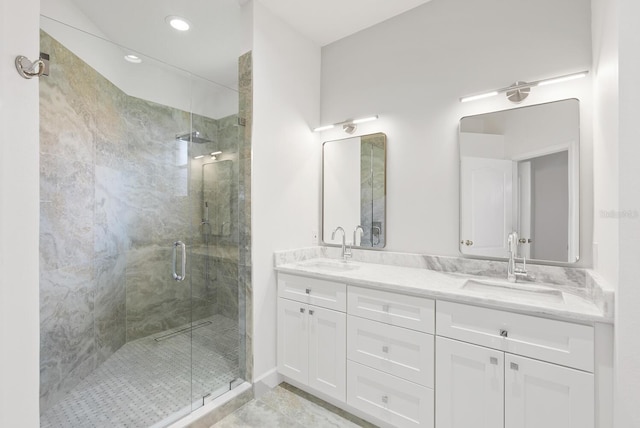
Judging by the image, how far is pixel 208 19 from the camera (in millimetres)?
2422

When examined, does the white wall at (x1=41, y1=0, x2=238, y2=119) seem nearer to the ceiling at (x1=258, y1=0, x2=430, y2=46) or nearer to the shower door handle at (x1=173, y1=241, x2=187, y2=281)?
the ceiling at (x1=258, y1=0, x2=430, y2=46)

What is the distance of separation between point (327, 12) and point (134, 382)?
10.7ft

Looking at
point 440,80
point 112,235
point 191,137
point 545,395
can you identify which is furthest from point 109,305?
point 440,80

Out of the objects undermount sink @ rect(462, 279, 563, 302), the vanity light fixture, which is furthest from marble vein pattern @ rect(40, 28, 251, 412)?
the vanity light fixture

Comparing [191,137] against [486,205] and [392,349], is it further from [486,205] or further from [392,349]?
[486,205]

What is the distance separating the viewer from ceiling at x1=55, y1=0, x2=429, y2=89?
7.20ft

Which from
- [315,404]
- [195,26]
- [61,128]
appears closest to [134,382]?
[315,404]

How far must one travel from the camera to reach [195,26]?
2.51 meters

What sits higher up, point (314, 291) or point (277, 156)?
point (277, 156)

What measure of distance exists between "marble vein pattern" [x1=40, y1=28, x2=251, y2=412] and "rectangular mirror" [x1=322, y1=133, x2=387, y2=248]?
83 centimetres

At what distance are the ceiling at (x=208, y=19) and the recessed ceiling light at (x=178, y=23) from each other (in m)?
0.04

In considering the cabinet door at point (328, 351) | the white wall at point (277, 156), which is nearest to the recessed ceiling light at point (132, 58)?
the white wall at point (277, 156)

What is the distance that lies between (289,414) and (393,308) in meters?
1.05
